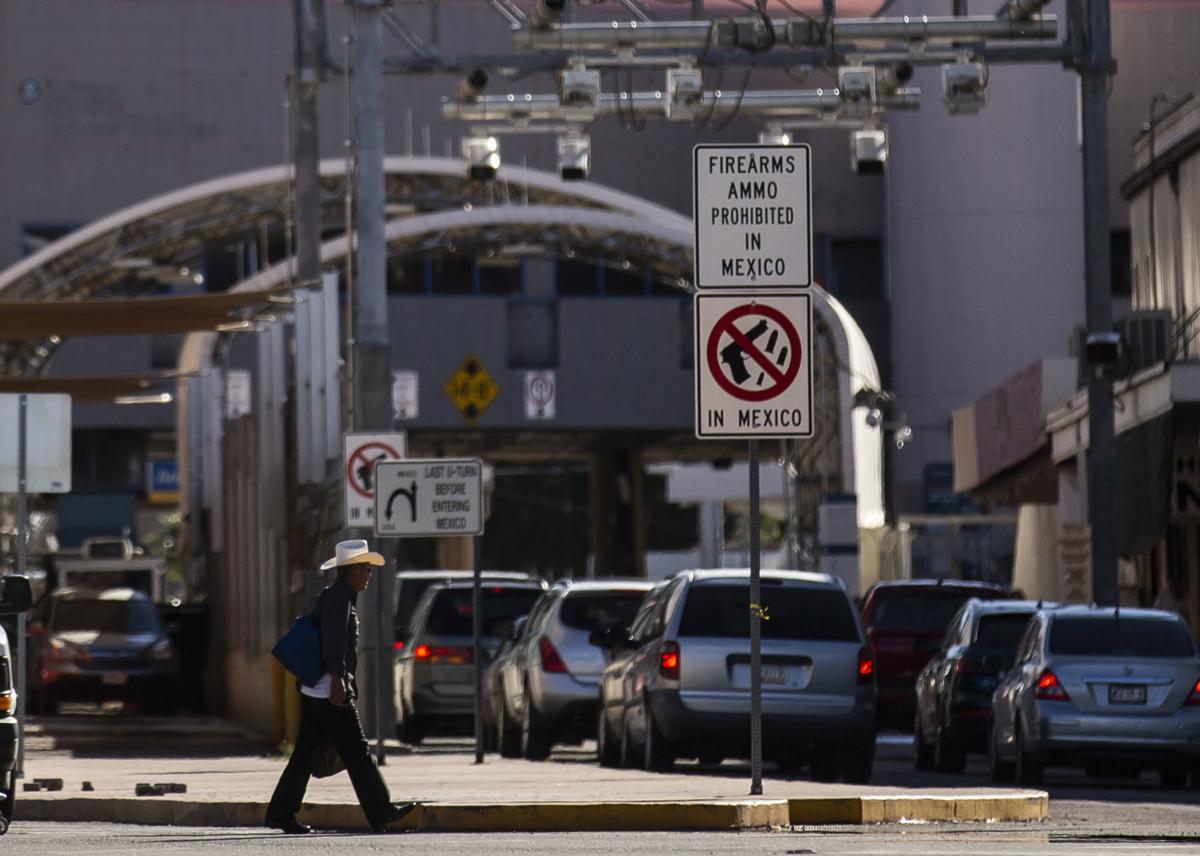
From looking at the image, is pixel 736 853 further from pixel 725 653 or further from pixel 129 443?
pixel 129 443

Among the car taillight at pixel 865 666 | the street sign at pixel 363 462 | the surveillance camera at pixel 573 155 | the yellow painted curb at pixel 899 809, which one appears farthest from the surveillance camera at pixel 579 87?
the yellow painted curb at pixel 899 809

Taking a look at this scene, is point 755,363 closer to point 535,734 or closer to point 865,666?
point 865,666

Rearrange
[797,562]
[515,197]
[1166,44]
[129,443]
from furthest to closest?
[129,443]
[1166,44]
[515,197]
[797,562]

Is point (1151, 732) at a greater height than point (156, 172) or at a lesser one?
lesser

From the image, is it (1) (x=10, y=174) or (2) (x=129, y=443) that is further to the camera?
(2) (x=129, y=443)

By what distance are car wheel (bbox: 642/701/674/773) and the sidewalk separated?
110 centimetres

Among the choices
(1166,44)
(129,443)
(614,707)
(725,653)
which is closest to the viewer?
(725,653)

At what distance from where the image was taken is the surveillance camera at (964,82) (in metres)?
27.0

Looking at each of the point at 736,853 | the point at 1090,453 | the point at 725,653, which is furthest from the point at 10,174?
the point at 736,853

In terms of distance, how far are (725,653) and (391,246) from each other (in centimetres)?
2228

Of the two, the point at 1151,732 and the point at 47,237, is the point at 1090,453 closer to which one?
the point at 1151,732

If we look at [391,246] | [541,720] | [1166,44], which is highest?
[1166,44]

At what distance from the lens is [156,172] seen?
58.4 metres

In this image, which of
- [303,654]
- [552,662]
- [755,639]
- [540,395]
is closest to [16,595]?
[303,654]
